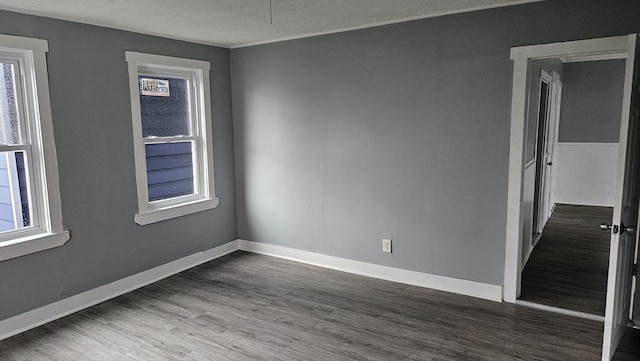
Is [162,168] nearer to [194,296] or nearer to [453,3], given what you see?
[194,296]

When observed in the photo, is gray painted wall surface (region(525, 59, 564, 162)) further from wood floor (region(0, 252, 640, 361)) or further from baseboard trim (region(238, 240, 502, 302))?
wood floor (region(0, 252, 640, 361))

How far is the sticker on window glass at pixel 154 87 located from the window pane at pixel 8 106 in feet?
3.41

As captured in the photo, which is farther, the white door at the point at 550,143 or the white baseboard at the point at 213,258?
the white door at the point at 550,143

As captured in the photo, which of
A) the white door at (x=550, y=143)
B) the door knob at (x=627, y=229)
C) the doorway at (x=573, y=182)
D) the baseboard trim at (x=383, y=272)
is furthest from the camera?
the white door at (x=550, y=143)

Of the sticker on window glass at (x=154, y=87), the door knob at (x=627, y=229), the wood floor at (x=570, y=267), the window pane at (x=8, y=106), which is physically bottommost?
the wood floor at (x=570, y=267)

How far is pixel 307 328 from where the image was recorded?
309 centimetres

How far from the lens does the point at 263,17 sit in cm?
331

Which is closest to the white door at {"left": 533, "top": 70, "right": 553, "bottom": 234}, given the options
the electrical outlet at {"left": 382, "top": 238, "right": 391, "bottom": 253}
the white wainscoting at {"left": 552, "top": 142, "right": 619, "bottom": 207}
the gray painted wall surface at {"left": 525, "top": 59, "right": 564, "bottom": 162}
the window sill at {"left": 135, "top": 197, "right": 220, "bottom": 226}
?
the gray painted wall surface at {"left": 525, "top": 59, "right": 564, "bottom": 162}

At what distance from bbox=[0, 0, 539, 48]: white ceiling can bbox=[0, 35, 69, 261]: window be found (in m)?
0.38

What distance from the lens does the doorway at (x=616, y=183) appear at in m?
2.37

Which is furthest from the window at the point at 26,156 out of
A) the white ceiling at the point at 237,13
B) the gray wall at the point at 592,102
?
the gray wall at the point at 592,102

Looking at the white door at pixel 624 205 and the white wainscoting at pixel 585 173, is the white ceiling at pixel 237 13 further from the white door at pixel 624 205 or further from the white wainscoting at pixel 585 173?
the white wainscoting at pixel 585 173

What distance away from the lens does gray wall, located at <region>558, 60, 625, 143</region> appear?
6.63 m

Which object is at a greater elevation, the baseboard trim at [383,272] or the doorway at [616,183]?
the doorway at [616,183]
